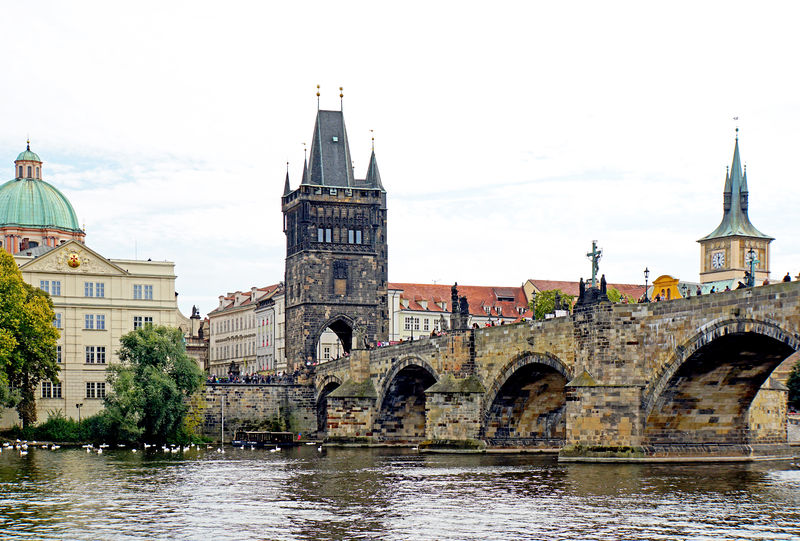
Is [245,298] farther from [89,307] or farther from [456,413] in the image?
[456,413]

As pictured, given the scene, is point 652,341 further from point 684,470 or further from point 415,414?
point 415,414

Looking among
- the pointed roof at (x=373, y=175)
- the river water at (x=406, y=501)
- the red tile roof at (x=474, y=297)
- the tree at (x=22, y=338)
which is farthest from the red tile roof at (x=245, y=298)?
the river water at (x=406, y=501)

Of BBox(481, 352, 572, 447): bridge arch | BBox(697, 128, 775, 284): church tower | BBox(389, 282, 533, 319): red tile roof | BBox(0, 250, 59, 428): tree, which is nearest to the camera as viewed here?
BBox(481, 352, 572, 447): bridge arch

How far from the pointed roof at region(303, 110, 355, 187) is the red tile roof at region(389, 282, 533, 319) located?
37657 mm

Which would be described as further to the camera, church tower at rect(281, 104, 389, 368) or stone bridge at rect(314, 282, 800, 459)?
church tower at rect(281, 104, 389, 368)

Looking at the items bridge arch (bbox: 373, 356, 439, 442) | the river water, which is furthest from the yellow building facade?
the river water

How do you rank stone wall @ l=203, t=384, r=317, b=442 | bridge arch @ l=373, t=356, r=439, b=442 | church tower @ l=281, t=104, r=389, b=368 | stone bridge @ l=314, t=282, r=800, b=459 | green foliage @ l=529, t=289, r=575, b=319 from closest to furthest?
stone bridge @ l=314, t=282, r=800, b=459, bridge arch @ l=373, t=356, r=439, b=442, stone wall @ l=203, t=384, r=317, b=442, church tower @ l=281, t=104, r=389, b=368, green foliage @ l=529, t=289, r=575, b=319

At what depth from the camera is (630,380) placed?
4794 cm

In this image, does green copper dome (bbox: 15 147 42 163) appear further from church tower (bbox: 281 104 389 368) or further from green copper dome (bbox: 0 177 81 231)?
church tower (bbox: 281 104 389 368)

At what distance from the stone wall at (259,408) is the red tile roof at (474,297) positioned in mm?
45837

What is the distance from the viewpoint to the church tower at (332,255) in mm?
95625

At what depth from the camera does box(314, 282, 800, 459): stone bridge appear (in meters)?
43.8

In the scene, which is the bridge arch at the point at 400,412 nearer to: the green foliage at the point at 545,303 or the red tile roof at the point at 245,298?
the green foliage at the point at 545,303

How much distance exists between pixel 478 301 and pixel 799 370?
54389 millimetres
